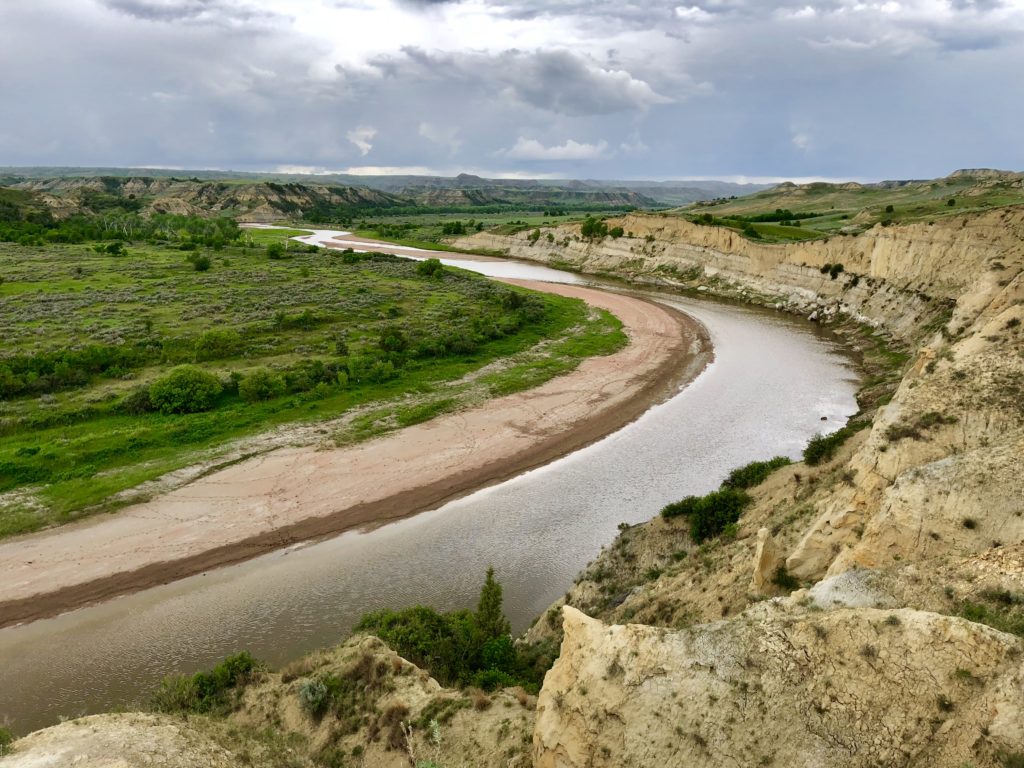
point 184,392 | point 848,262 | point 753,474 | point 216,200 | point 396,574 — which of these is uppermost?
point 216,200

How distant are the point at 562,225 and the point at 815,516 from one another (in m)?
90.4

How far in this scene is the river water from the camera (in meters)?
15.5

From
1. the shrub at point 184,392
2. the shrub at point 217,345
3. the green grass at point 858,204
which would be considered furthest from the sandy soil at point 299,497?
the green grass at point 858,204

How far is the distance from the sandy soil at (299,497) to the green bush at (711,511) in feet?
30.4

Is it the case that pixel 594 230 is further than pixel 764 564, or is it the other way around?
pixel 594 230

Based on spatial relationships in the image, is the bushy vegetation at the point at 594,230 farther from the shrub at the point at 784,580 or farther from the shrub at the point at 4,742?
the shrub at the point at 4,742

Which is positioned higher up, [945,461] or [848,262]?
[848,262]

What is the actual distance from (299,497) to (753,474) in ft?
56.4

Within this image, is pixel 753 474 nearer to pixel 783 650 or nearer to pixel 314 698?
pixel 783 650

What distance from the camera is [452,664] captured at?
13.6 metres

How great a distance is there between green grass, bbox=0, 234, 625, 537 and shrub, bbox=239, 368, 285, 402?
0.46 metres

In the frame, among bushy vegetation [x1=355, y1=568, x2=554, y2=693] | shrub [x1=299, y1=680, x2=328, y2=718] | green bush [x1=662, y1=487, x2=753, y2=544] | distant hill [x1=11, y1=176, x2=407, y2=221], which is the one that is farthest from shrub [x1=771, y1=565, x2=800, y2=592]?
distant hill [x1=11, y1=176, x2=407, y2=221]

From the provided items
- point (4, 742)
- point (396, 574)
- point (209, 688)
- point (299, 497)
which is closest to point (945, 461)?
point (396, 574)

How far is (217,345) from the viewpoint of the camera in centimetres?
3703
